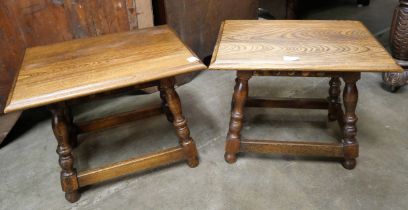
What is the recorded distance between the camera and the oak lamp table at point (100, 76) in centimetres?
129

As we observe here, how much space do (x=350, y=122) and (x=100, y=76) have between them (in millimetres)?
1159

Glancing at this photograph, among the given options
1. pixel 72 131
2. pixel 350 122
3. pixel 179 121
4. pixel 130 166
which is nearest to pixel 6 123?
pixel 72 131

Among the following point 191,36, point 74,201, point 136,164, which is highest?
point 191,36

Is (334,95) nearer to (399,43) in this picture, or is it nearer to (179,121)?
(399,43)

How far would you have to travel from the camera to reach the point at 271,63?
1400 millimetres

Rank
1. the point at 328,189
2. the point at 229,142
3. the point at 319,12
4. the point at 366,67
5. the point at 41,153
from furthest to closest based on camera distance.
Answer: the point at 319,12 → the point at 41,153 → the point at 229,142 → the point at 328,189 → the point at 366,67

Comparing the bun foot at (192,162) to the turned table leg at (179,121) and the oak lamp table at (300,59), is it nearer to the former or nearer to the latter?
the turned table leg at (179,121)

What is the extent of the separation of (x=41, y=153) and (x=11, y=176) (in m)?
0.20

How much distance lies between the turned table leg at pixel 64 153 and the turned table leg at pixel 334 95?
1442 mm

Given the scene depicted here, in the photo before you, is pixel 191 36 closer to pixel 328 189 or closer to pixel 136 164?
pixel 136 164

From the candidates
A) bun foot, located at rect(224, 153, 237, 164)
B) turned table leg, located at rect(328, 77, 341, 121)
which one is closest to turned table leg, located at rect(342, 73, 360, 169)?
turned table leg, located at rect(328, 77, 341, 121)

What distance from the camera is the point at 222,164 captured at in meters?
1.75

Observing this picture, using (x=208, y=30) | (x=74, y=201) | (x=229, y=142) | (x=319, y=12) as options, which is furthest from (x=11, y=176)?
(x=319, y=12)

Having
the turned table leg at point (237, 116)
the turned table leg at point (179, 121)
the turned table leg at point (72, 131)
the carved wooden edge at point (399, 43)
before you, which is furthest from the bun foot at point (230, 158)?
the carved wooden edge at point (399, 43)
